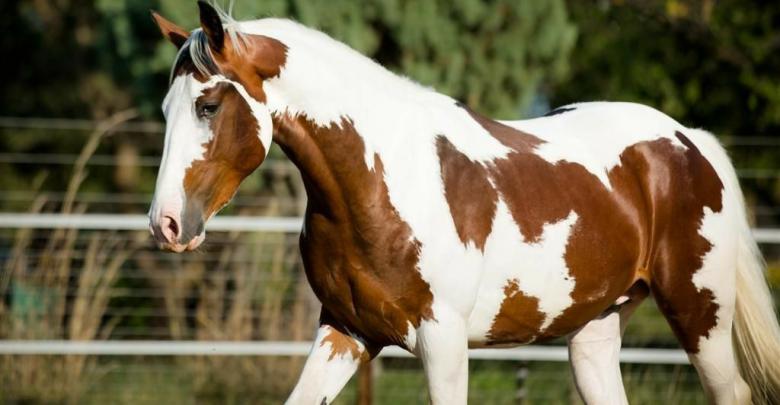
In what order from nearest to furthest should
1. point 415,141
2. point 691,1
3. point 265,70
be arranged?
point 265,70 < point 415,141 < point 691,1

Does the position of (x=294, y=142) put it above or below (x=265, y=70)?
below

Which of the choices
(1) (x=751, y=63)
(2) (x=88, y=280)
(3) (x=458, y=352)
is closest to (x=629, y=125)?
(3) (x=458, y=352)

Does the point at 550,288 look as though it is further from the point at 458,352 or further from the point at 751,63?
the point at 751,63

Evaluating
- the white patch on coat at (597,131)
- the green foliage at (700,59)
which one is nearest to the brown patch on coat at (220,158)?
the white patch on coat at (597,131)

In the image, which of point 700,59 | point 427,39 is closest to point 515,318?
point 427,39

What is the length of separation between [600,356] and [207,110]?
1879 millimetres

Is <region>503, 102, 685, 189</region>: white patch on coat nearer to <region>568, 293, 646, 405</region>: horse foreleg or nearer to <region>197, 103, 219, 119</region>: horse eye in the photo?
<region>568, 293, 646, 405</region>: horse foreleg

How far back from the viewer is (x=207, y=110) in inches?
124

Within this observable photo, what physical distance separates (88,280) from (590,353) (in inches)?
138

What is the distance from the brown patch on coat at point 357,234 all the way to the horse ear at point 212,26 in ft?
1.01

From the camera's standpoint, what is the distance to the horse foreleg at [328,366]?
352 cm

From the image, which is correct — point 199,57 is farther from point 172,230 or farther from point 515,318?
point 515,318

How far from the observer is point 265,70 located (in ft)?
10.6

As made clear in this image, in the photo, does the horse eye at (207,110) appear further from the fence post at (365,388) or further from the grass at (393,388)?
the grass at (393,388)
